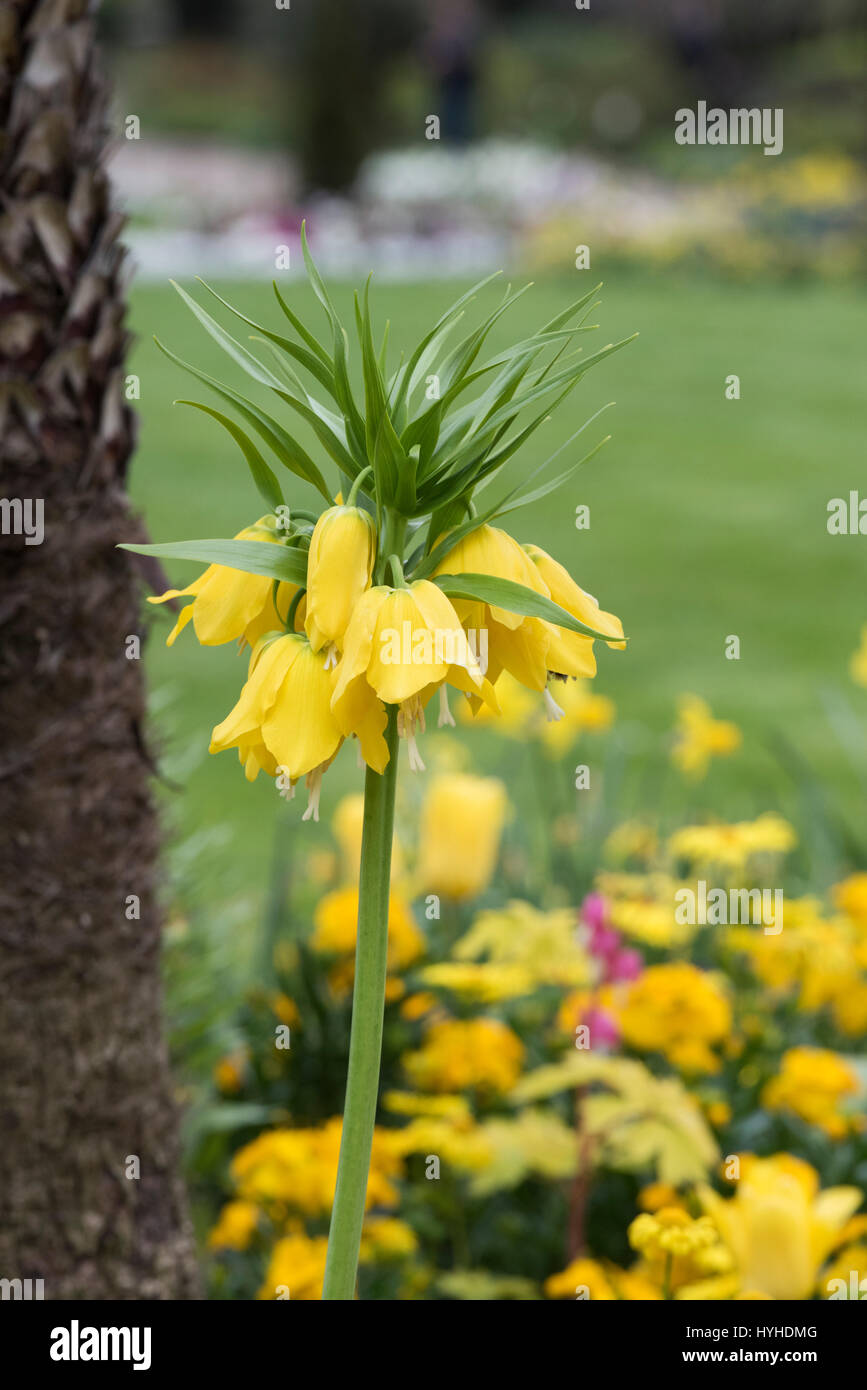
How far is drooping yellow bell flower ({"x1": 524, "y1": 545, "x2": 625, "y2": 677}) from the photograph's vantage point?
3.14 feet

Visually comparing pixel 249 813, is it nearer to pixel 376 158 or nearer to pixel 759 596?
pixel 759 596

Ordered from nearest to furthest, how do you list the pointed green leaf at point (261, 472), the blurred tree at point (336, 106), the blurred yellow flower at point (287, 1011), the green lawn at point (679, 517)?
the pointed green leaf at point (261, 472) → the blurred yellow flower at point (287, 1011) → the green lawn at point (679, 517) → the blurred tree at point (336, 106)

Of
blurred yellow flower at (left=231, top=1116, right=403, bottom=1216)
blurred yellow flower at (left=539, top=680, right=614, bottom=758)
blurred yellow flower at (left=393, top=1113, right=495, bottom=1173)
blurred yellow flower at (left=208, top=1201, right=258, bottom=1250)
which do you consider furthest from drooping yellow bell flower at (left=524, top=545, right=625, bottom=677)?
blurred yellow flower at (left=539, top=680, right=614, bottom=758)

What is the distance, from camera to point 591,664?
963 mm

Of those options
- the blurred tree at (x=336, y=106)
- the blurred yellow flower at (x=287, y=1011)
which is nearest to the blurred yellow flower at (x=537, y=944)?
the blurred yellow flower at (x=287, y=1011)

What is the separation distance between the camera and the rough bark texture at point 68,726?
1514 millimetres

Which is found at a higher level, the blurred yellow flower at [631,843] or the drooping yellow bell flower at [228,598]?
the blurred yellow flower at [631,843]

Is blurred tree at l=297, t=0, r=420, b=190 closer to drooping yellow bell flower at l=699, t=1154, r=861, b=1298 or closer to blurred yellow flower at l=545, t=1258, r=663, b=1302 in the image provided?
blurred yellow flower at l=545, t=1258, r=663, b=1302

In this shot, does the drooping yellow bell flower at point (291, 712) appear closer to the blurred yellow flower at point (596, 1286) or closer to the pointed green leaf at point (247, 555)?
the pointed green leaf at point (247, 555)

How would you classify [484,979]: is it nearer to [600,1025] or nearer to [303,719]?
[600,1025]

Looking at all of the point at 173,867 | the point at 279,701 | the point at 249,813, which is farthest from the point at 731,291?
the point at 279,701

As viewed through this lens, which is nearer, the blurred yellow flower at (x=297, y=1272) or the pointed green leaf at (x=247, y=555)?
the pointed green leaf at (x=247, y=555)

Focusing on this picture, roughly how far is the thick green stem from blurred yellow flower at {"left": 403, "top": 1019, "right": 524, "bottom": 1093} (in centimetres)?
120
